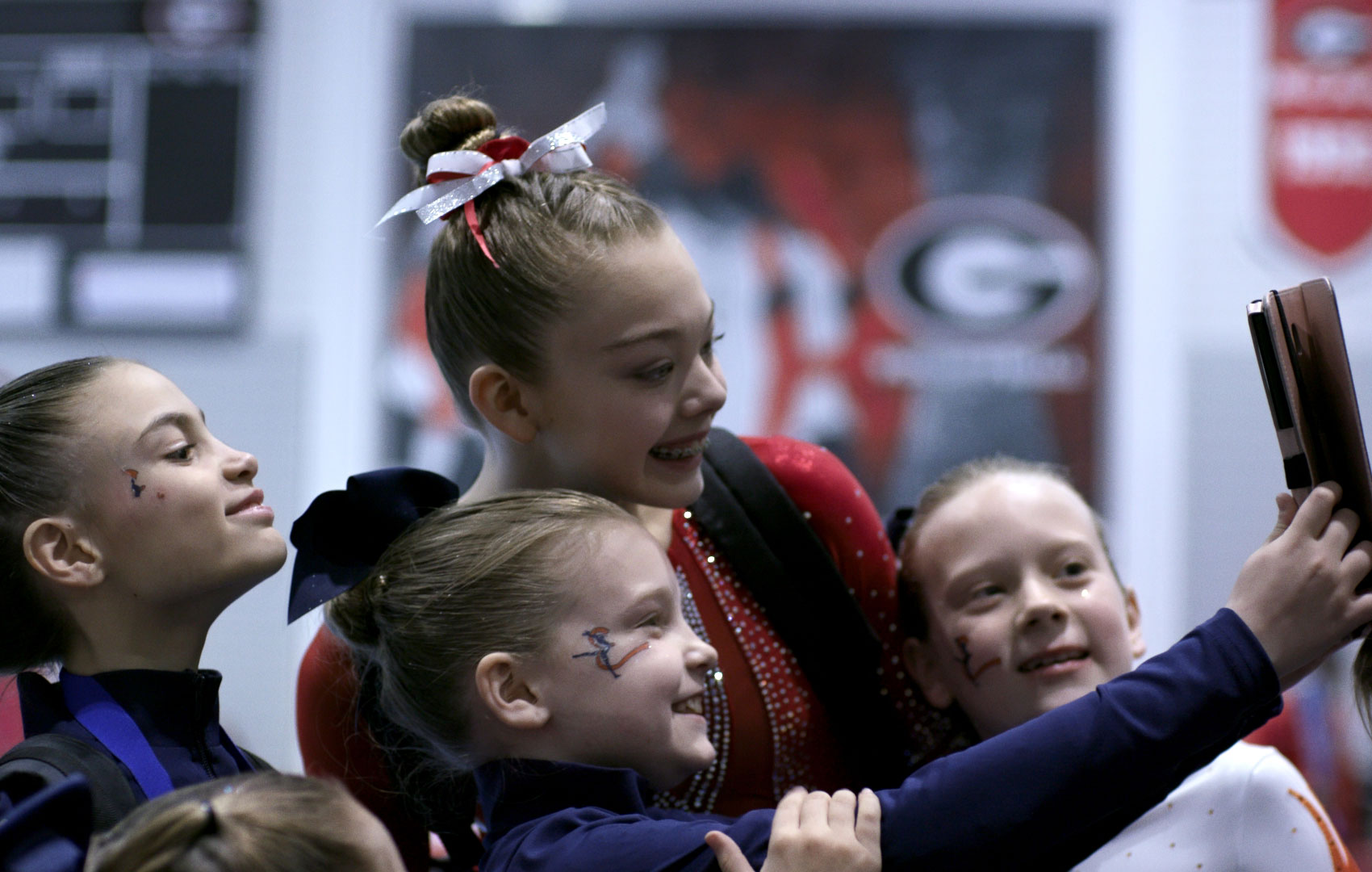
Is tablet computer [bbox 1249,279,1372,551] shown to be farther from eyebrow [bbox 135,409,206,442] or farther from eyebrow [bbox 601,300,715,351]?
eyebrow [bbox 135,409,206,442]

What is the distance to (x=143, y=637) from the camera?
1.38 metres

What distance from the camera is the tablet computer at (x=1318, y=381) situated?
1.18 meters

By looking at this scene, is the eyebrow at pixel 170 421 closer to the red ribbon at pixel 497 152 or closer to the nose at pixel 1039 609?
the red ribbon at pixel 497 152

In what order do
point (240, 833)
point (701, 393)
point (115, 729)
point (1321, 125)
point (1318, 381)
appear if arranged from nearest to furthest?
point (240, 833)
point (1318, 381)
point (115, 729)
point (701, 393)
point (1321, 125)

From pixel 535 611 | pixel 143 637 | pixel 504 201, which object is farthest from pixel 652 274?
pixel 143 637

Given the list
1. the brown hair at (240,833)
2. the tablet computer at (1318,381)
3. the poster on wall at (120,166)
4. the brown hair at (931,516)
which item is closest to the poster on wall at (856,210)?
the poster on wall at (120,166)

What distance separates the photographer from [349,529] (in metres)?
1.54

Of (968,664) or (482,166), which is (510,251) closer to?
(482,166)

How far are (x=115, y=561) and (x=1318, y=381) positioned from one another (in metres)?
1.14

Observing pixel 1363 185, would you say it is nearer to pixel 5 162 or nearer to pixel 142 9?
pixel 142 9

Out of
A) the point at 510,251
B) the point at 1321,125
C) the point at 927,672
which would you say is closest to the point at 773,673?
the point at 927,672

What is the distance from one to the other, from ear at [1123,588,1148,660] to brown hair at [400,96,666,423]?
75cm

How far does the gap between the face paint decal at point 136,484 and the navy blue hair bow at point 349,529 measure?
18 centimetres

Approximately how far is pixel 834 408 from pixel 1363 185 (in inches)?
81.4
